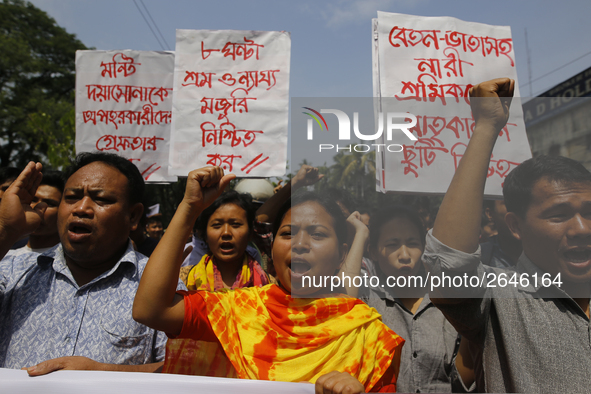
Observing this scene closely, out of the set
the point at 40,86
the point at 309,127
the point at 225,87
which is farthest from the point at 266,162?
the point at 40,86

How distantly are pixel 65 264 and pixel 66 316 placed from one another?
0.72 ft

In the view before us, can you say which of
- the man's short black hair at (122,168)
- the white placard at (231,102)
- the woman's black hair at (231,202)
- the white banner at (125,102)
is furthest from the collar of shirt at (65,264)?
the white banner at (125,102)

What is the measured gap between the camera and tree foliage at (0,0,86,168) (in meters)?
18.4

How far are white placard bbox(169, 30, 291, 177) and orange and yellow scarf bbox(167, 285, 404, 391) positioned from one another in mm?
1466

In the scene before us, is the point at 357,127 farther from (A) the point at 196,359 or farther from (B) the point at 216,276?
(B) the point at 216,276

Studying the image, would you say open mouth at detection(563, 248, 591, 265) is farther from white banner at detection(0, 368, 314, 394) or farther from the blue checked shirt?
the blue checked shirt

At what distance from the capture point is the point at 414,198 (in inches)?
55.0

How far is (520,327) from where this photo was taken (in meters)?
1.26

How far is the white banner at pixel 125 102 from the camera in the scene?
3.29 m

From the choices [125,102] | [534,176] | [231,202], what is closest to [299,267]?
[534,176]

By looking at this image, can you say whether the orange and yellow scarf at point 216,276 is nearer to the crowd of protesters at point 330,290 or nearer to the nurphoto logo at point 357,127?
the crowd of protesters at point 330,290

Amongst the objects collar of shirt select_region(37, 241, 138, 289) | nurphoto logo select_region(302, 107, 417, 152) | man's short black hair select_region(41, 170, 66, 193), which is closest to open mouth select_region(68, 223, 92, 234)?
collar of shirt select_region(37, 241, 138, 289)

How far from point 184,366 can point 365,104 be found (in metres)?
1.13

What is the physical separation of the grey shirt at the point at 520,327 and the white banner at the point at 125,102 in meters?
2.60
